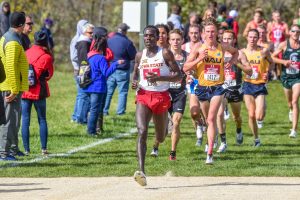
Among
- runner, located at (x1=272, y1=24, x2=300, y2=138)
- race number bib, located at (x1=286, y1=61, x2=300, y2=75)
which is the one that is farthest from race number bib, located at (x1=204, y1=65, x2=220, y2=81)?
race number bib, located at (x1=286, y1=61, x2=300, y2=75)

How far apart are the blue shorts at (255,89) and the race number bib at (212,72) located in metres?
3.29

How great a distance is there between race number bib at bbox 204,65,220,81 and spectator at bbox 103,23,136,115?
7.51 meters

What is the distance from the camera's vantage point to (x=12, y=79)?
15.3 m

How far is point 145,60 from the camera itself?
13789 mm

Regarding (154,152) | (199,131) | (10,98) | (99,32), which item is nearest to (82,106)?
(99,32)

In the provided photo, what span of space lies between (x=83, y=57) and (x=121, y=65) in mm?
3783

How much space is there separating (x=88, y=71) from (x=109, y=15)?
71.8 ft

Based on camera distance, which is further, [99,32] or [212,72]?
[99,32]

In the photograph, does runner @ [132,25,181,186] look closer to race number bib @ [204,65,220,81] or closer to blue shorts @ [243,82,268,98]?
race number bib @ [204,65,220,81]

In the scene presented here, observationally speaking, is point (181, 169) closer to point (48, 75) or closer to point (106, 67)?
point (48, 75)
